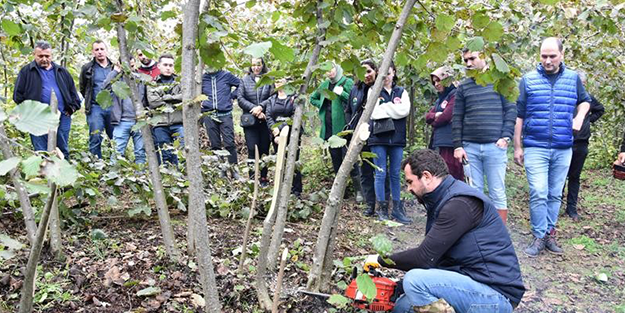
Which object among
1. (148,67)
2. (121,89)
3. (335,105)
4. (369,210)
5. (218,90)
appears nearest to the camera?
(121,89)

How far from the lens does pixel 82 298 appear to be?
8.27 ft

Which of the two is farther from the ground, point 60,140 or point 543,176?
point 60,140

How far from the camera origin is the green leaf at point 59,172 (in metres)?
1.09

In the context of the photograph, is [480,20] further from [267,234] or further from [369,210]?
[369,210]

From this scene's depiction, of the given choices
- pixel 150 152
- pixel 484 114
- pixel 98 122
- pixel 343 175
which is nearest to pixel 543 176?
pixel 484 114

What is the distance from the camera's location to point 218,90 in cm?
585

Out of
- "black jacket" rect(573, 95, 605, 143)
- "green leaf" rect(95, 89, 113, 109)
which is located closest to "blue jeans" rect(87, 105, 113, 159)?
"green leaf" rect(95, 89, 113, 109)

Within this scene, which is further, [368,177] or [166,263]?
[368,177]

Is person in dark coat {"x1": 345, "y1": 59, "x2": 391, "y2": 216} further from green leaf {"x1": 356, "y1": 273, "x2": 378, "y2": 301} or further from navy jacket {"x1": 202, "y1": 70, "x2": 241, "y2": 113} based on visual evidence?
green leaf {"x1": 356, "y1": 273, "x2": 378, "y2": 301}

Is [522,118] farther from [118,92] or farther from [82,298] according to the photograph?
[82,298]

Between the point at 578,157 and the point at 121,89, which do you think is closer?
the point at 121,89

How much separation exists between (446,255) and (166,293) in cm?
163

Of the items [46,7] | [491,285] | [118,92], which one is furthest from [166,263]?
[491,285]

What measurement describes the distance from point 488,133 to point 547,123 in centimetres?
51
